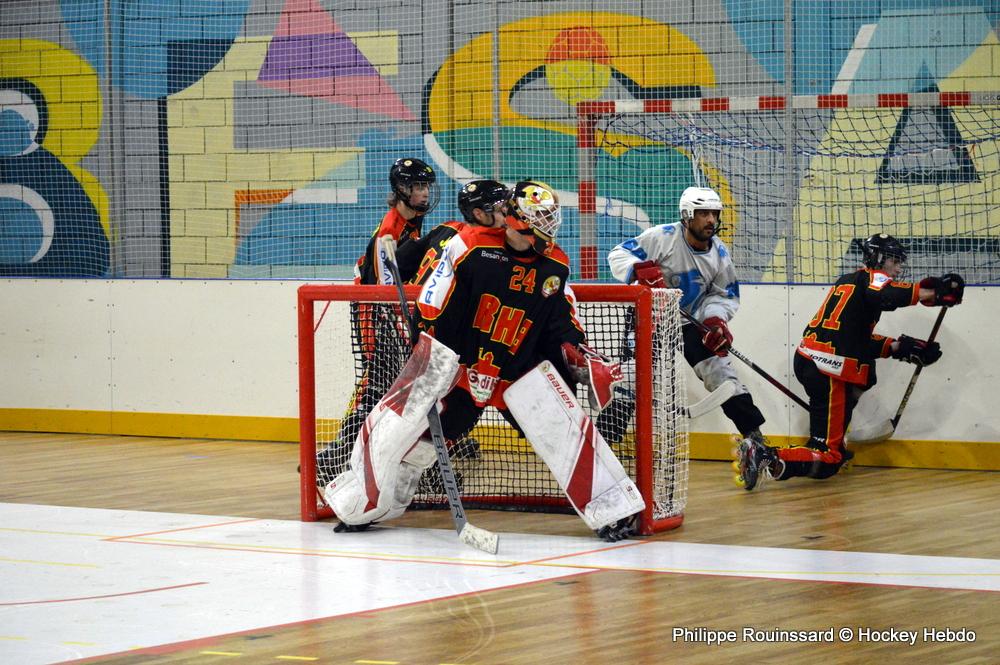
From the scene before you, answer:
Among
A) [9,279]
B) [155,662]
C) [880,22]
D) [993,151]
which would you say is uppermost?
[880,22]

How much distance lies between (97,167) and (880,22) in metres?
5.65

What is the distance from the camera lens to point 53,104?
11.2 meters

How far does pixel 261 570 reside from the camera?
4.95m

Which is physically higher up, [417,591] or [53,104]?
[53,104]

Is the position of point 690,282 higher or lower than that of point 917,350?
higher

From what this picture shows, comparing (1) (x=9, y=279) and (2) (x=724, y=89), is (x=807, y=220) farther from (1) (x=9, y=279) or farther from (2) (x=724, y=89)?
(1) (x=9, y=279)

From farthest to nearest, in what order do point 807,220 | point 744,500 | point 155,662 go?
1. point 807,220
2. point 744,500
3. point 155,662

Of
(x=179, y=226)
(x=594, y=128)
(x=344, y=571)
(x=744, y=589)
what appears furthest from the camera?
(x=179, y=226)

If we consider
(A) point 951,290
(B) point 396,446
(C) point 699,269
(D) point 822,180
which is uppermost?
(D) point 822,180

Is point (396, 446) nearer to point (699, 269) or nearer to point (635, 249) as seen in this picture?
point (635, 249)

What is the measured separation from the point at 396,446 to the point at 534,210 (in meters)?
1.02

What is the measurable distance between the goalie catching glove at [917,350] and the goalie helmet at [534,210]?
268 centimetres

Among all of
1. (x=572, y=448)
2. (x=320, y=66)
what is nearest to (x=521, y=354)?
(x=572, y=448)

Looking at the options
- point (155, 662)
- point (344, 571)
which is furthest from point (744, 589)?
point (155, 662)
